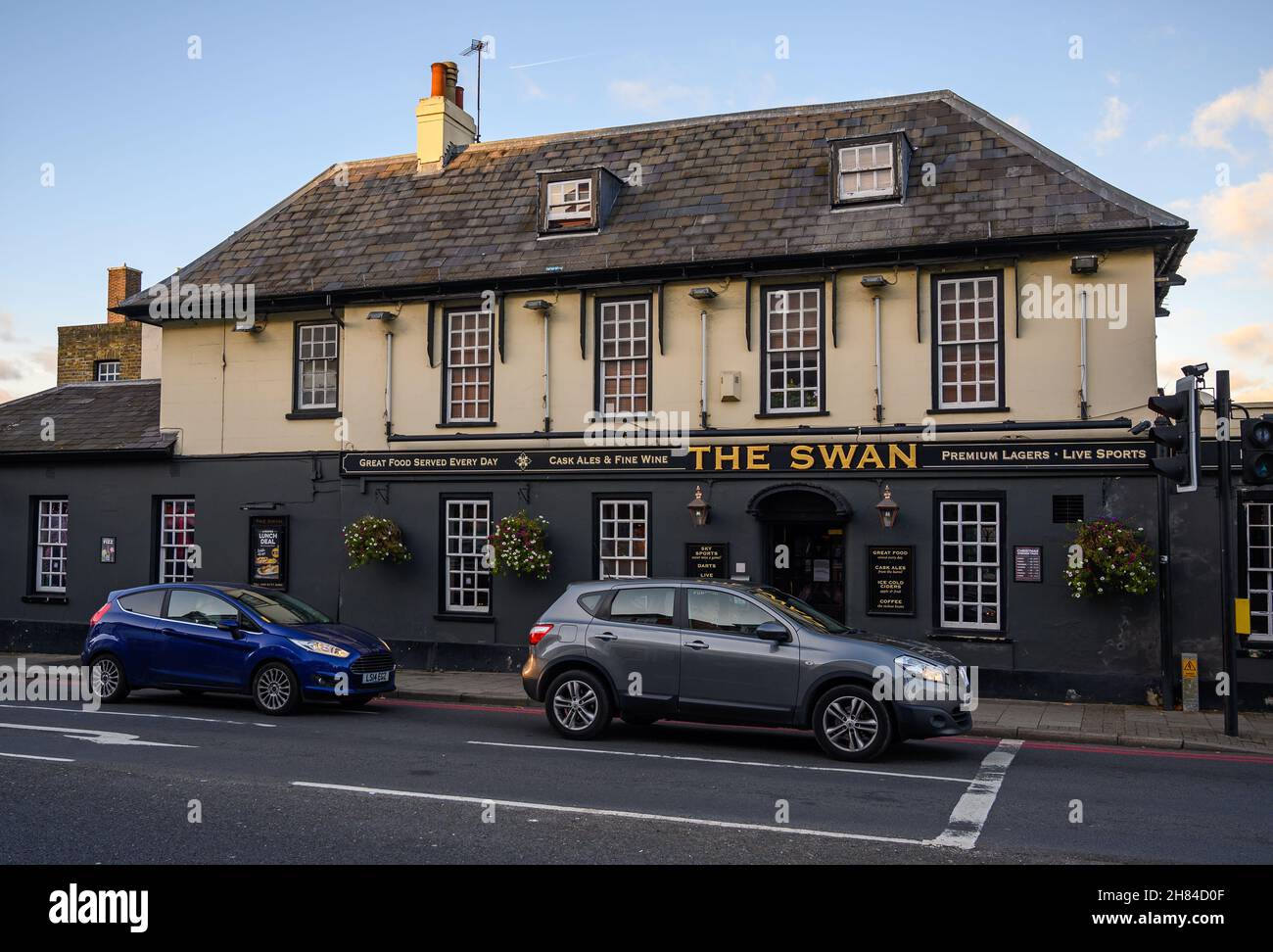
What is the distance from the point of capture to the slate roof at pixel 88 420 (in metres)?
21.3

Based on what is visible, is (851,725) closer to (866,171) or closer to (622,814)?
(622,814)

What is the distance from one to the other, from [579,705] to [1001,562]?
23.2 ft

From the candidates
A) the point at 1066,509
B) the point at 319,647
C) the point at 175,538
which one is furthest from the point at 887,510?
the point at 175,538

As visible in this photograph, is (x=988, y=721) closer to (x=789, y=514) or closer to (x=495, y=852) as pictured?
(x=789, y=514)

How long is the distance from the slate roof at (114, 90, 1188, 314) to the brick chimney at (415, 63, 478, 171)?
0.40m

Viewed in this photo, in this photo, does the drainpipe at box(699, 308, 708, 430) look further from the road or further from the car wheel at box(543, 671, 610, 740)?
the car wheel at box(543, 671, 610, 740)

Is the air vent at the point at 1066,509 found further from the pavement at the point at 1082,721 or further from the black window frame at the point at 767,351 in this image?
the black window frame at the point at 767,351

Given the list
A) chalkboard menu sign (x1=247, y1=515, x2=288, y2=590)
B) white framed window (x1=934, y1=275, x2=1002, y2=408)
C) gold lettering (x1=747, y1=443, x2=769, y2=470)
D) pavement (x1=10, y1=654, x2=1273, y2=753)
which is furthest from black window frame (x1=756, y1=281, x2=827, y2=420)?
chalkboard menu sign (x1=247, y1=515, x2=288, y2=590)

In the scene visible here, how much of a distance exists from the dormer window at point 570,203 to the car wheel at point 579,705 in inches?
366

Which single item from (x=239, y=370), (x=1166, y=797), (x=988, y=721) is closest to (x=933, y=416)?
(x=988, y=721)

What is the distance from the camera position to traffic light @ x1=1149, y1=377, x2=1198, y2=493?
41.6ft

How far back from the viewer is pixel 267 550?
65.6 feet

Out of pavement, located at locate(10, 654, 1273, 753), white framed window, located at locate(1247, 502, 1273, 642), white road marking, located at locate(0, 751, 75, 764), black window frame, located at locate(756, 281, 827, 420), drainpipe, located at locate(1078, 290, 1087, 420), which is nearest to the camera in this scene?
white road marking, located at locate(0, 751, 75, 764)

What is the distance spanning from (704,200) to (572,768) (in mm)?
11080
